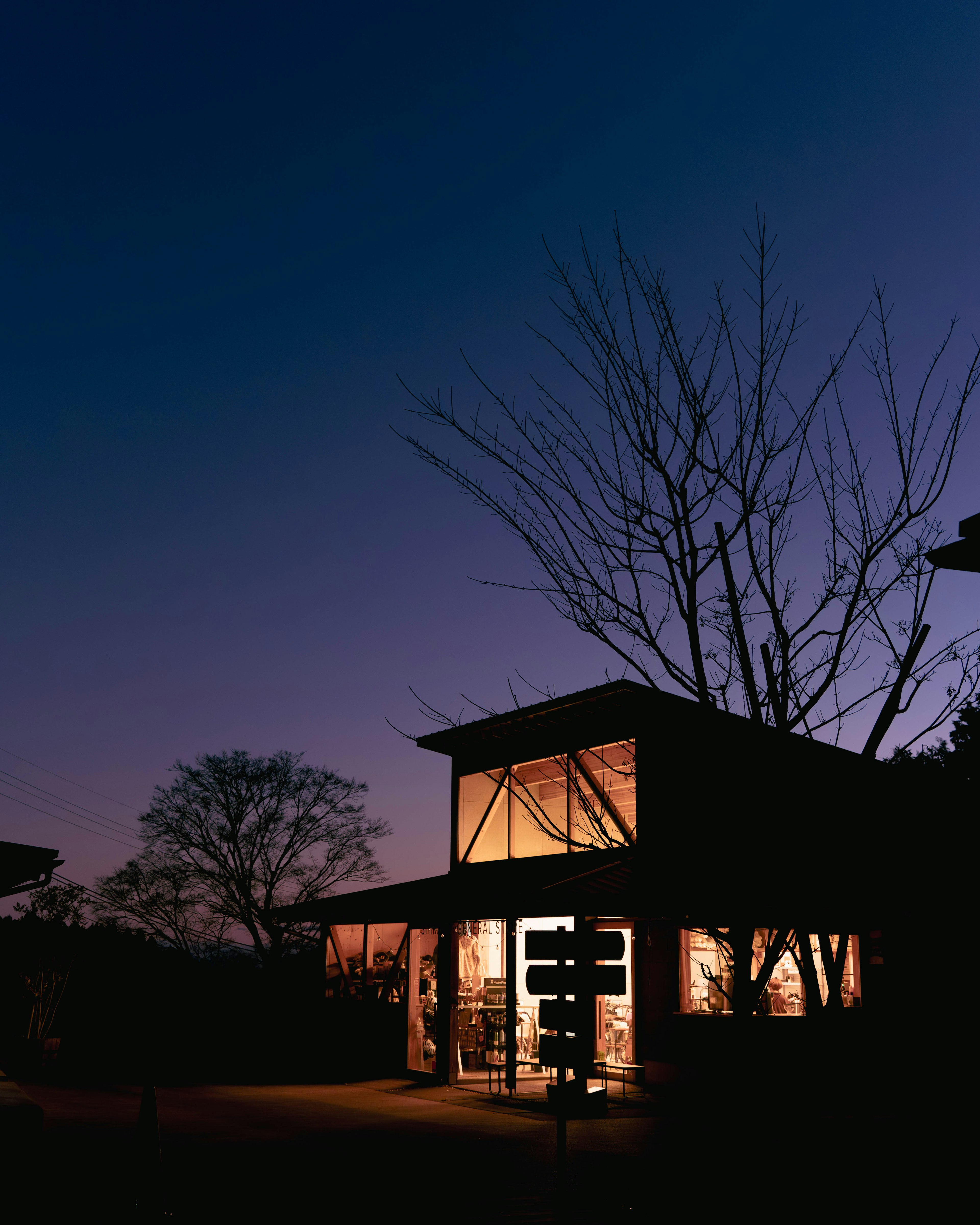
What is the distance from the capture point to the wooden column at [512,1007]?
54.0ft

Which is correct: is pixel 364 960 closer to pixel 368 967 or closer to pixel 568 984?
pixel 368 967

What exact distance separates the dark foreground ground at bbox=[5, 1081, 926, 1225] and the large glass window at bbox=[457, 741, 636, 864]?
16.6 feet

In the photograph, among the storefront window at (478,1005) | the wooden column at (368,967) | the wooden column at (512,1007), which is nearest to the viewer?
the wooden column at (512,1007)

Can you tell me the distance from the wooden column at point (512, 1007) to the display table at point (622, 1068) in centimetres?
137

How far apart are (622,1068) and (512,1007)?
6.53 ft

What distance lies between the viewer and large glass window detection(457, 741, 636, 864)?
18406 millimetres

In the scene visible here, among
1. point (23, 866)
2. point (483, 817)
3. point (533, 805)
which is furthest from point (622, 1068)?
point (23, 866)

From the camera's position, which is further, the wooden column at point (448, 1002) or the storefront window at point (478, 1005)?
the storefront window at point (478, 1005)

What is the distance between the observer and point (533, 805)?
18000 millimetres

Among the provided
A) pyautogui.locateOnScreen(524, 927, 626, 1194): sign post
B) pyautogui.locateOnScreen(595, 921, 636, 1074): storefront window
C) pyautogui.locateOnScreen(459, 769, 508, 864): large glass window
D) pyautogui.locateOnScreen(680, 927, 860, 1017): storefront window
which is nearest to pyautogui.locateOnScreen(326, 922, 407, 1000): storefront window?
pyautogui.locateOnScreen(459, 769, 508, 864): large glass window

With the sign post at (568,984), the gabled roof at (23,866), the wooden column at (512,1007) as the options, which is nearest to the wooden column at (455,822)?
the wooden column at (512,1007)

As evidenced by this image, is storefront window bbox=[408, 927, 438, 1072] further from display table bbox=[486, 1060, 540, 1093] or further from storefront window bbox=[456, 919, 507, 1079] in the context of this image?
display table bbox=[486, 1060, 540, 1093]

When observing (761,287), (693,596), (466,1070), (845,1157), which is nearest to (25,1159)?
(845,1157)

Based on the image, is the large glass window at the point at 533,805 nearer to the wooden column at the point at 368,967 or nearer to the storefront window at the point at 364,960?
the storefront window at the point at 364,960
